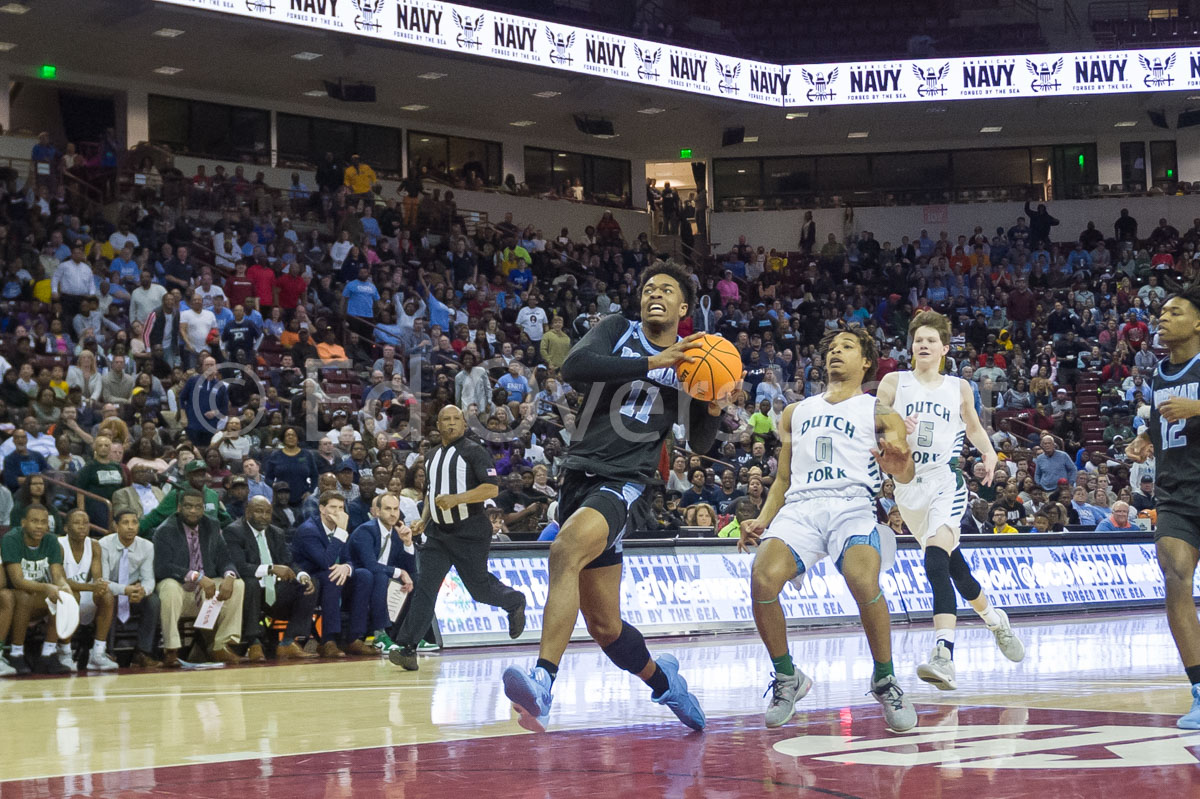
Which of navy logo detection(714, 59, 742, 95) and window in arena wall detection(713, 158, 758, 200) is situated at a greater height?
navy logo detection(714, 59, 742, 95)

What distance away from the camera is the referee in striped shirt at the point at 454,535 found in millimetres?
10781

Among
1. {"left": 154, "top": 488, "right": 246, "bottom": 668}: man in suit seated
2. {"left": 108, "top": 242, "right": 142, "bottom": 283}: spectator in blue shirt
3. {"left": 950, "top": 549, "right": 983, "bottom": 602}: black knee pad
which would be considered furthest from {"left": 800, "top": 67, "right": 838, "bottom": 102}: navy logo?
{"left": 950, "top": 549, "right": 983, "bottom": 602}: black knee pad

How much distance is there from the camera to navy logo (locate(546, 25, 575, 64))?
28.0 metres

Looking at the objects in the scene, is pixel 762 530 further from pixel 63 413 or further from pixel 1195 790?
pixel 63 413

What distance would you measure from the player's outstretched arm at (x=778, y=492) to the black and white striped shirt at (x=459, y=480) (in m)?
3.98

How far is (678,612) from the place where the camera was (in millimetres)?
14586

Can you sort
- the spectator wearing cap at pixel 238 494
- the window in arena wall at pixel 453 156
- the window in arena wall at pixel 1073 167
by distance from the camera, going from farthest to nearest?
the window in arena wall at pixel 1073 167 < the window in arena wall at pixel 453 156 < the spectator wearing cap at pixel 238 494

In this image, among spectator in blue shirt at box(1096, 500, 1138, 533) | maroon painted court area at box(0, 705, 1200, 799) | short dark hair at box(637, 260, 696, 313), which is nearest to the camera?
maroon painted court area at box(0, 705, 1200, 799)

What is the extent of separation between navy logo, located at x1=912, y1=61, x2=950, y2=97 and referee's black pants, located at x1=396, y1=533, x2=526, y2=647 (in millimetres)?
23980

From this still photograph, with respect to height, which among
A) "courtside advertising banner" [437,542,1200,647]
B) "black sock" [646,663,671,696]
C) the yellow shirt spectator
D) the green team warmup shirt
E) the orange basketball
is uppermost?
the yellow shirt spectator

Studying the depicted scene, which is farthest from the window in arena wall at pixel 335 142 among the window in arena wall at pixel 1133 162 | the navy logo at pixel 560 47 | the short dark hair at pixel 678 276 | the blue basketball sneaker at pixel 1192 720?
the blue basketball sneaker at pixel 1192 720

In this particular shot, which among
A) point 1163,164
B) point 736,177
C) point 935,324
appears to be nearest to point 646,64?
point 736,177

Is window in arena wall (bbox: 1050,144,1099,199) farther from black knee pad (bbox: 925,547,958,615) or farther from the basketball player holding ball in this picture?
the basketball player holding ball

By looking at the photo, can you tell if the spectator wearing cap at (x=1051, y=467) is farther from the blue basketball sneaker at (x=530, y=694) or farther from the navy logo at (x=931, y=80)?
the blue basketball sneaker at (x=530, y=694)
